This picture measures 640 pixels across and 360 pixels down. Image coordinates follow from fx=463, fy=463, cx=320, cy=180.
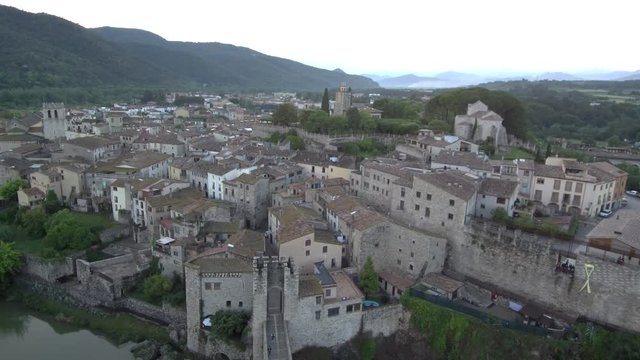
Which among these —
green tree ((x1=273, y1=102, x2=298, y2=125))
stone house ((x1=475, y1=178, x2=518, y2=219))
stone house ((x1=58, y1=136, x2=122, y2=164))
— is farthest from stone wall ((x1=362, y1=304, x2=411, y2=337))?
green tree ((x1=273, y1=102, x2=298, y2=125))

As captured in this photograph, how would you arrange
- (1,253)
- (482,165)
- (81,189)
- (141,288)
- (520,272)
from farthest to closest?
(81,189)
(482,165)
(1,253)
(141,288)
(520,272)

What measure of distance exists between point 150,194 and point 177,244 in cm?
860

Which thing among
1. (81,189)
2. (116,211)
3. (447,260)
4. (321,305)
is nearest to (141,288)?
(116,211)

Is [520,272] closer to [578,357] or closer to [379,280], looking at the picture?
[578,357]

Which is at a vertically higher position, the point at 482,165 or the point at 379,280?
the point at 482,165

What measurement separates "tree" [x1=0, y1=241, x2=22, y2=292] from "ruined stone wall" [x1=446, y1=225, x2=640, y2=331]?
94.5 ft

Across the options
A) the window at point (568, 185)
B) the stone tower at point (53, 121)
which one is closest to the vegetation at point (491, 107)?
the window at point (568, 185)

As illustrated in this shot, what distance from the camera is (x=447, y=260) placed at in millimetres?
27031

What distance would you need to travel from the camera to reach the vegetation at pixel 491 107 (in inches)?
2036

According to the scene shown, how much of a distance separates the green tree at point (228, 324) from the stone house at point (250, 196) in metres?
10.9

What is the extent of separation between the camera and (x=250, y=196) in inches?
1350

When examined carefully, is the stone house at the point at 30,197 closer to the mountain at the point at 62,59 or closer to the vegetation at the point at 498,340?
the vegetation at the point at 498,340

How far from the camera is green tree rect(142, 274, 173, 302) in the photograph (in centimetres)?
2717

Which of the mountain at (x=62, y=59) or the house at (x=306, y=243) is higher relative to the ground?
the mountain at (x=62, y=59)
